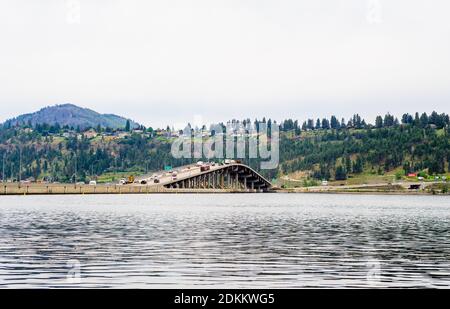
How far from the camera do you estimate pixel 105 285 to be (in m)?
31.3

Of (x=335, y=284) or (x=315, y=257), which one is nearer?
(x=335, y=284)

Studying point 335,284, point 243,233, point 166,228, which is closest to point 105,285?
point 335,284

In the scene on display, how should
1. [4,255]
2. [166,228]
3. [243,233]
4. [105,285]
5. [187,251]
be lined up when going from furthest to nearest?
[166,228]
[243,233]
[187,251]
[4,255]
[105,285]

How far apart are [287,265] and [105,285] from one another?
11.9 meters
